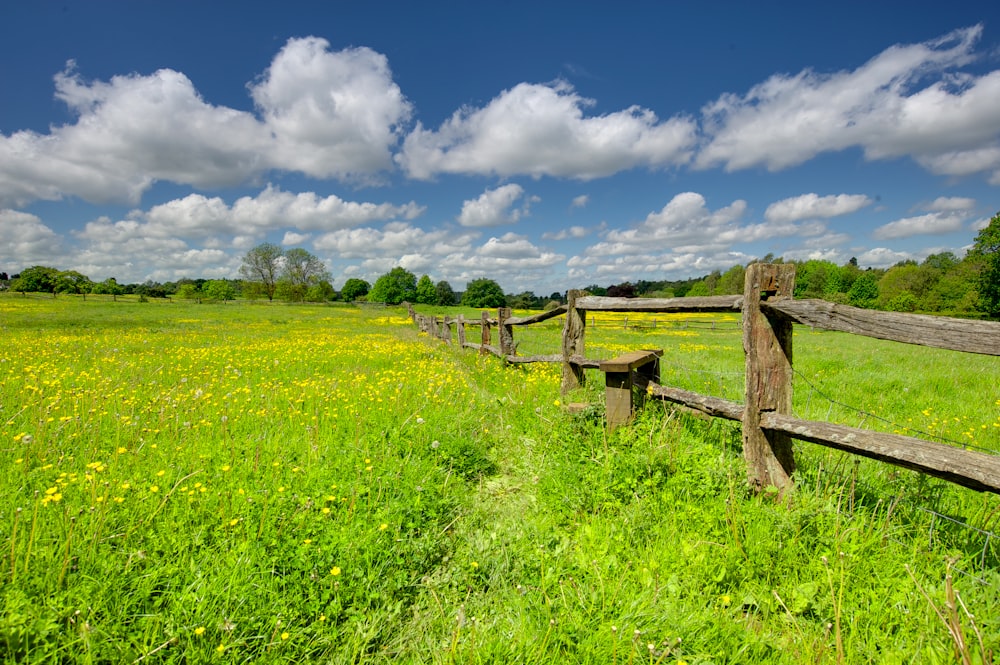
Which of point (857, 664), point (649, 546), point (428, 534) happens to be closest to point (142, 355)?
point (428, 534)

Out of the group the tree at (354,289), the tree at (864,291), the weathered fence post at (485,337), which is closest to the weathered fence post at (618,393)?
the weathered fence post at (485,337)

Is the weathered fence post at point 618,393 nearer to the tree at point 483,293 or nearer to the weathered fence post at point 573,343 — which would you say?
the weathered fence post at point 573,343

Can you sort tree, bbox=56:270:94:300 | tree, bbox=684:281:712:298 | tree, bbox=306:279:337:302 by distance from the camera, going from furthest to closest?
1. tree, bbox=684:281:712:298
2. tree, bbox=306:279:337:302
3. tree, bbox=56:270:94:300

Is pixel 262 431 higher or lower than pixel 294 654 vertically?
higher

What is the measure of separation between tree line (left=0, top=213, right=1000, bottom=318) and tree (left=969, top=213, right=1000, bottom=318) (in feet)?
0.31

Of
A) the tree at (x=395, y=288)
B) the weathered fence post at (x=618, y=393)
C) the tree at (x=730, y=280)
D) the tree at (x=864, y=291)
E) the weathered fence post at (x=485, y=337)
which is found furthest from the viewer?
the tree at (x=395, y=288)

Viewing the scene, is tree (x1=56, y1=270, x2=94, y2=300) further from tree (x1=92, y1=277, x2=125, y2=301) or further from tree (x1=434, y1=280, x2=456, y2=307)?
tree (x1=434, y1=280, x2=456, y2=307)

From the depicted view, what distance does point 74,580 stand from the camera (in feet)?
7.49

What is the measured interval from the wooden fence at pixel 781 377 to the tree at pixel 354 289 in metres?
126

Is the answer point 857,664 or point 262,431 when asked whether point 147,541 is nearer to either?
point 262,431

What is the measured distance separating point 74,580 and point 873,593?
4.29m

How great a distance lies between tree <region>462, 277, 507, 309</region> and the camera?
114375 millimetres

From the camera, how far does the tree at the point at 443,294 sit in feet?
391

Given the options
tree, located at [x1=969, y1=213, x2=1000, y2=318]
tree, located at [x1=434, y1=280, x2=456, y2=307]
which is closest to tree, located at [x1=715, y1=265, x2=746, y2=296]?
tree, located at [x1=969, y1=213, x2=1000, y2=318]
